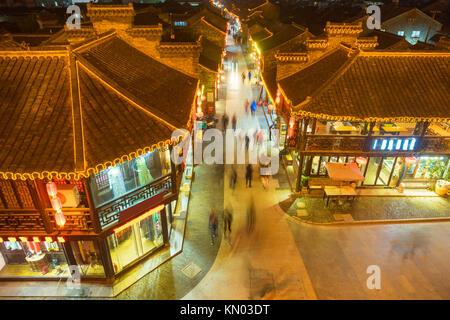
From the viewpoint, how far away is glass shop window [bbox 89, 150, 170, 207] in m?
11.7

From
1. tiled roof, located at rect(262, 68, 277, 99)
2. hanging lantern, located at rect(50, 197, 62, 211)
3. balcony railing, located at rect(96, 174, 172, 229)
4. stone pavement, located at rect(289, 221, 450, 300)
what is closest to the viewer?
hanging lantern, located at rect(50, 197, 62, 211)

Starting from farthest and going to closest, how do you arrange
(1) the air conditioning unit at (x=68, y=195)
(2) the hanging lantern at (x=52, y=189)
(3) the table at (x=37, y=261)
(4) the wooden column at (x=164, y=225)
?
(4) the wooden column at (x=164, y=225) < (3) the table at (x=37, y=261) < (1) the air conditioning unit at (x=68, y=195) < (2) the hanging lantern at (x=52, y=189)

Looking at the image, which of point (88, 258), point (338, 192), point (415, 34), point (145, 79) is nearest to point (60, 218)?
point (88, 258)

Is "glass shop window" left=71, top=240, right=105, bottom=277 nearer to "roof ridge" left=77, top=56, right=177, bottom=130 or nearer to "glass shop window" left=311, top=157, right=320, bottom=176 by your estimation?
"roof ridge" left=77, top=56, right=177, bottom=130

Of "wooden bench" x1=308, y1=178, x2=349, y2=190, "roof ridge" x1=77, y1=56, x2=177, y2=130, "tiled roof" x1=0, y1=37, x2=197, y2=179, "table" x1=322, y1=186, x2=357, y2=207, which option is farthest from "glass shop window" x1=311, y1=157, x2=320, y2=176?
"roof ridge" x1=77, y1=56, x2=177, y2=130

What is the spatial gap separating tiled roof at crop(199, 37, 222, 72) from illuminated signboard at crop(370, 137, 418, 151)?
16649 millimetres

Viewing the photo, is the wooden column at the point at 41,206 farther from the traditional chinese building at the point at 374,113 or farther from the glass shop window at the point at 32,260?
the traditional chinese building at the point at 374,113

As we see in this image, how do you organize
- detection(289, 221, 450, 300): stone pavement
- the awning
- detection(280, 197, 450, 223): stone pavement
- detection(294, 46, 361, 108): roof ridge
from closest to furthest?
detection(289, 221, 450, 300): stone pavement < detection(294, 46, 361, 108): roof ridge < detection(280, 197, 450, 223): stone pavement < the awning

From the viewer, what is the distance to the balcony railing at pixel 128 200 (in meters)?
11.2

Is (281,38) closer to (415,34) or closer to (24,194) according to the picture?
(415,34)

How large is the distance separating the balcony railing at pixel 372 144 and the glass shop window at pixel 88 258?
12790mm

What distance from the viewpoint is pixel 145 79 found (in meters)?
14.7

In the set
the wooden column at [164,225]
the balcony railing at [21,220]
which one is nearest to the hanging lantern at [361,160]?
the wooden column at [164,225]
